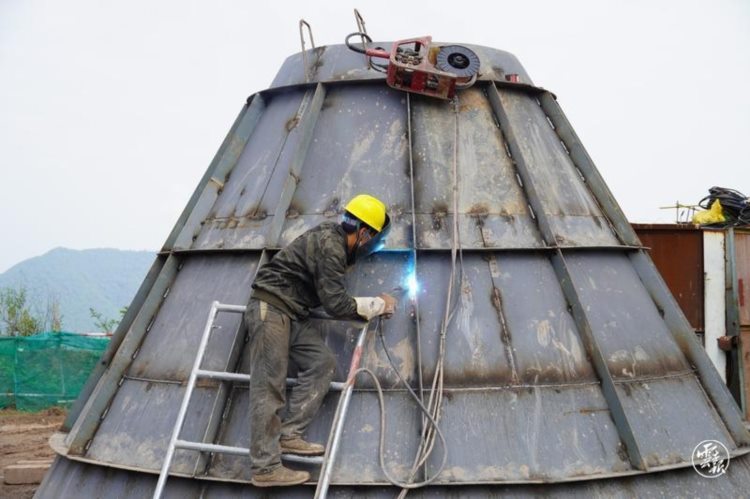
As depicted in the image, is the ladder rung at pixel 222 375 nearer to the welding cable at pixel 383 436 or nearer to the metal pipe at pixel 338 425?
the metal pipe at pixel 338 425

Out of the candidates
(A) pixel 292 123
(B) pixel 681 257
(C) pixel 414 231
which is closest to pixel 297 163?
(A) pixel 292 123

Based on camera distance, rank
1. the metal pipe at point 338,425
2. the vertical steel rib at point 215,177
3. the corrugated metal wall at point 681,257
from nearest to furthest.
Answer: the metal pipe at point 338,425 → the vertical steel rib at point 215,177 → the corrugated metal wall at point 681,257

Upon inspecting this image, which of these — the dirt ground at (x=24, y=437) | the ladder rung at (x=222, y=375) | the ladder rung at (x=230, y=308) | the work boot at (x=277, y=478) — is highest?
the ladder rung at (x=230, y=308)

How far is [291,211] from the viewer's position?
5.54 meters

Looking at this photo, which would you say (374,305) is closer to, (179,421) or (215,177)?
(179,421)

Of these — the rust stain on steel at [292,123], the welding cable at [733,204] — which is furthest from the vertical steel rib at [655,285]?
the welding cable at [733,204]

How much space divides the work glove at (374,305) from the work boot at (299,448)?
93 centimetres

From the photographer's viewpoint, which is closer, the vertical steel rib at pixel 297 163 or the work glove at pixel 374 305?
the work glove at pixel 374 305

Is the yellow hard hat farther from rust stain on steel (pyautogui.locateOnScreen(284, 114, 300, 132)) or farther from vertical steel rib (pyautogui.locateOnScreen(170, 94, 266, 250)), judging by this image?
vertical steel rib (pyautogui.locateOnScreen(170, 94, 266, 250))

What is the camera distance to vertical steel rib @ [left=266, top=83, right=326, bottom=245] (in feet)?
17.6

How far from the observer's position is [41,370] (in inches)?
677

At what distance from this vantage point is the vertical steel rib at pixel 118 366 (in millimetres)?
5176

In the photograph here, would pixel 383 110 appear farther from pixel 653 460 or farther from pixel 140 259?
pixel 140 259

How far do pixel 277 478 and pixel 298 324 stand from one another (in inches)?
41.4
